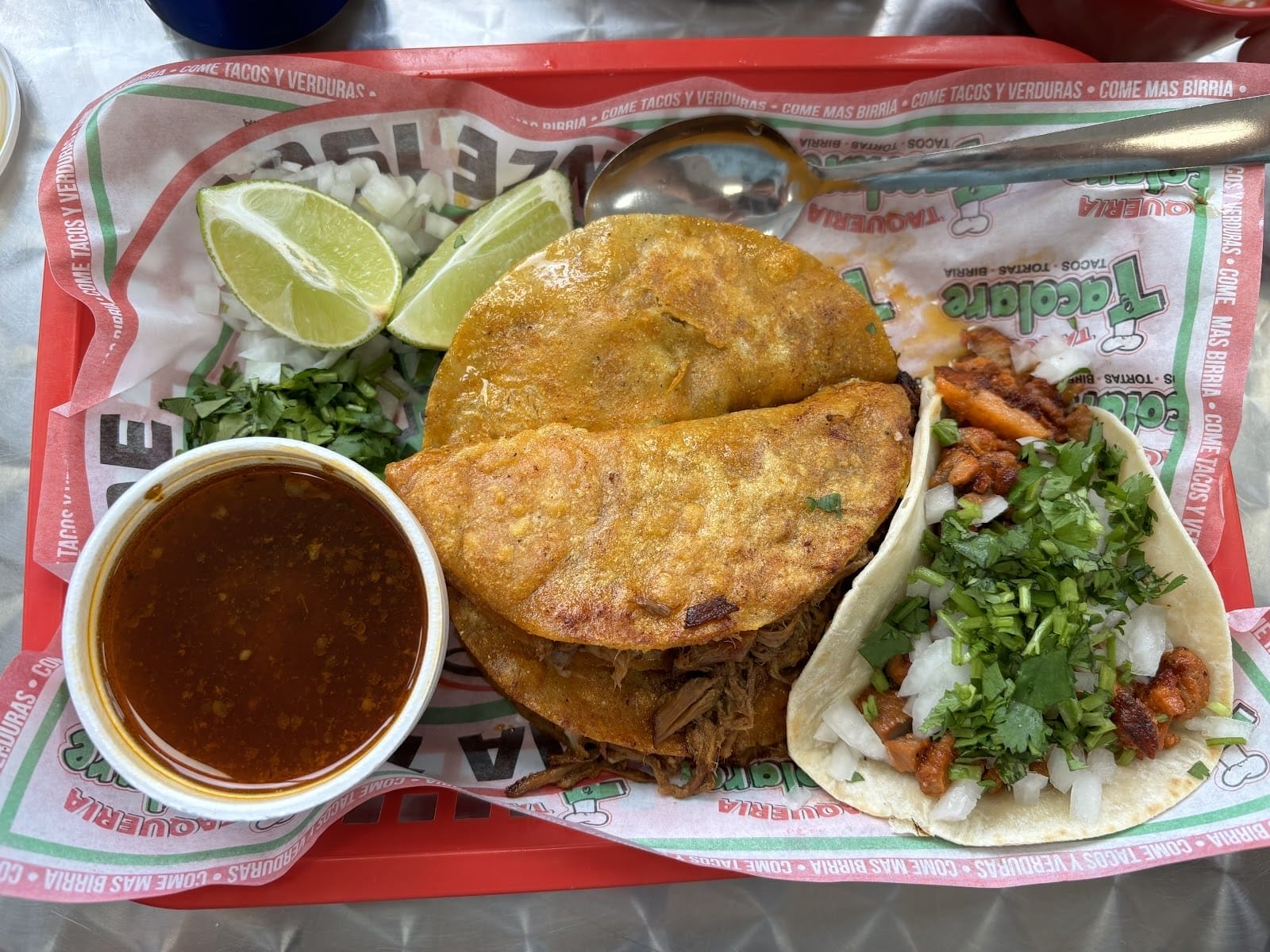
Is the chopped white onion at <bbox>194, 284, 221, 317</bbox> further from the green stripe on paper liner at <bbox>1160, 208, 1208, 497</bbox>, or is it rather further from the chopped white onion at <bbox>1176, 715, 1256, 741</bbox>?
the chopped white onion at <bbox>1176, 715, 1256, 741</bbox>

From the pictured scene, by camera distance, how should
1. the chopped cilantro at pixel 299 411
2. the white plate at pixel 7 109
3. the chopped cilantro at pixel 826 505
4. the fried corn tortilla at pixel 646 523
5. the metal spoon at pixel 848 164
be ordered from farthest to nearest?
the white plate at pixel 7 109
the chopped cilantro at pixel 299 411
the metal spoon at pixel 848 164
the chopped cilantro at pixel 826 505
the fried corn tortilla at pixel 646 523

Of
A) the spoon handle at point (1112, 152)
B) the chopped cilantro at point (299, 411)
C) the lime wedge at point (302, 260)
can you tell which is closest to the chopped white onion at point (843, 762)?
the chopped cilantro at point (299, 411)

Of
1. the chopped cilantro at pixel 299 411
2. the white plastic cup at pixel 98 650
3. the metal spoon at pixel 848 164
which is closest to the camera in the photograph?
the white plastic cup at pixel 98 650

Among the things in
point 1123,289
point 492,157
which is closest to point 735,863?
point 1123,289

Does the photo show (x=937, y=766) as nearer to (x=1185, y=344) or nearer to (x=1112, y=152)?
(x=1185, y=344)

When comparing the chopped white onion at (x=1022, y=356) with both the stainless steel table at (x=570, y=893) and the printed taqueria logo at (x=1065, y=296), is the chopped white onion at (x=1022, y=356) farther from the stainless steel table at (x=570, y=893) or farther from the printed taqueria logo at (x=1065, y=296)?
the stainless steel table at (x=570, y=893)

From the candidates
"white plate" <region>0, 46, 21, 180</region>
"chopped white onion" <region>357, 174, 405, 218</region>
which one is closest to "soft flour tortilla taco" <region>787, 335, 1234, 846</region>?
"chopped white onion" <region>357, 174, 405, 218</region>

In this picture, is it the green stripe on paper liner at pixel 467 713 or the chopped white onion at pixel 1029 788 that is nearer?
the chopped white onion at pixel 1029 788
